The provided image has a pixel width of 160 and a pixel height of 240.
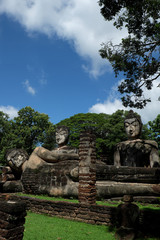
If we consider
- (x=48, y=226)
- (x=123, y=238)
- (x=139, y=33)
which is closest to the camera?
(x=123, y=238)

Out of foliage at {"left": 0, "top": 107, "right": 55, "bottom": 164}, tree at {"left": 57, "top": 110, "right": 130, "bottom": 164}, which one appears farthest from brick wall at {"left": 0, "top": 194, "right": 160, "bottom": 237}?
foliage at {"left": 0, "top": 107, "right": 55, "bottom": 164}

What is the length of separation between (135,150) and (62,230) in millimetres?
5272

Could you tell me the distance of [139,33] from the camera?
646cm

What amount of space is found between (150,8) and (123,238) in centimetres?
574

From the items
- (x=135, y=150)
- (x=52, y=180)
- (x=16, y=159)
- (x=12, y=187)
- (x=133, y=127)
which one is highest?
(x=133, y=127)

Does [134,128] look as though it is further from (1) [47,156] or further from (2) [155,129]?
(2) [155,129]

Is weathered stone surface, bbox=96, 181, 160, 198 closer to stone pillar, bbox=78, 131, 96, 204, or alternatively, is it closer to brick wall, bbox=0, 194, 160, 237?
stone pillar, bbox=78, 131, 96, 204

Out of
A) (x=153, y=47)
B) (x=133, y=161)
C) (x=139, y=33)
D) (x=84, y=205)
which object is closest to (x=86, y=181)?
(x=84, y=205)

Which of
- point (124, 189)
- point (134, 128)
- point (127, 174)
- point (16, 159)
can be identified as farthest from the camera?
point (16, 159)

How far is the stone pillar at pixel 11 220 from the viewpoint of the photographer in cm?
270

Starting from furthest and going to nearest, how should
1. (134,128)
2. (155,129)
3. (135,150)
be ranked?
(155,129)
(134,128)
(135,150)

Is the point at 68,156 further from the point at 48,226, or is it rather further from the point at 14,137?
the point at 14,137

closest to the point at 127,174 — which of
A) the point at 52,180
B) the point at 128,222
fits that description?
the point at 52,180

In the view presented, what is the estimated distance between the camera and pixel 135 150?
28.3ft
